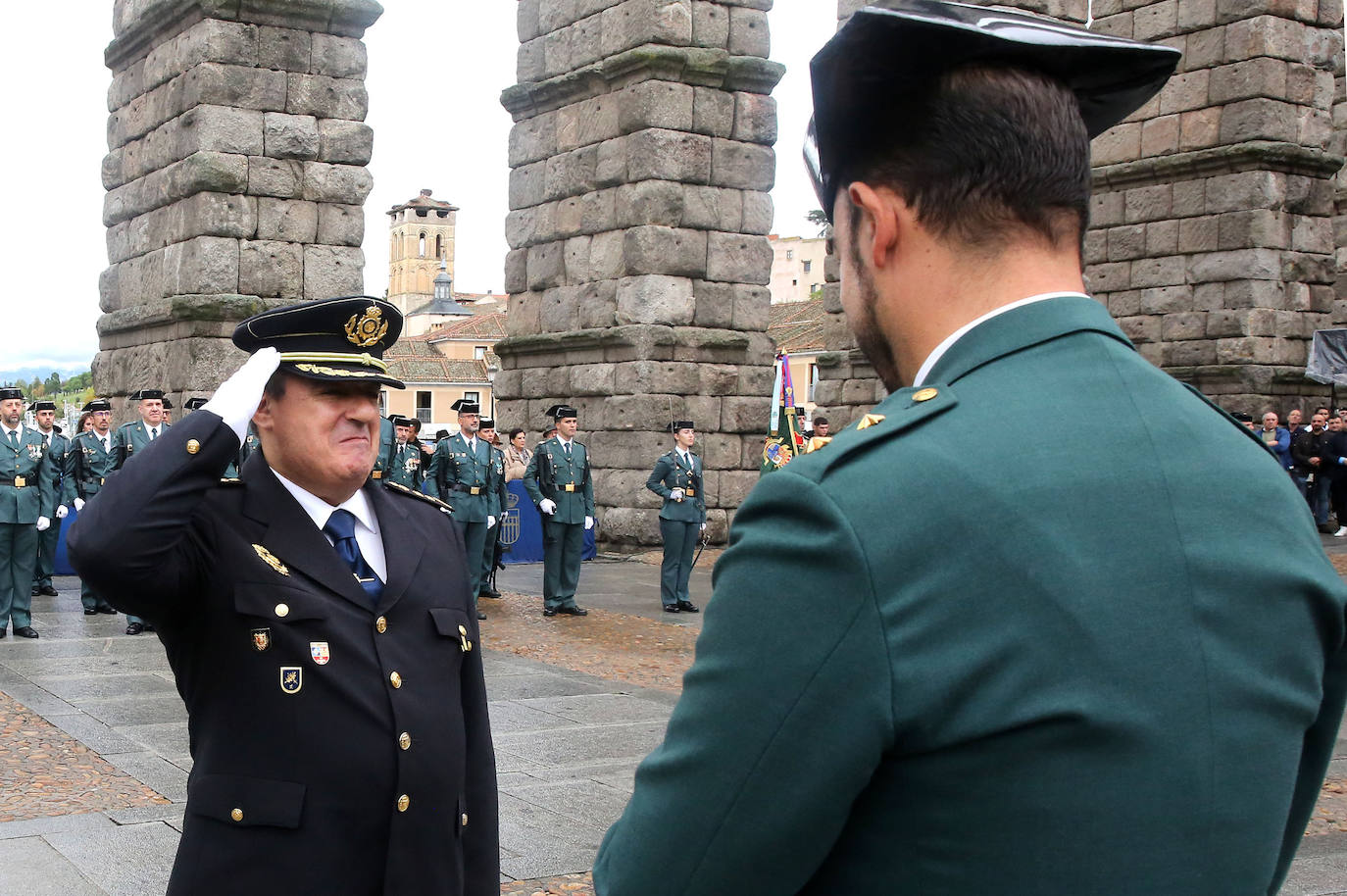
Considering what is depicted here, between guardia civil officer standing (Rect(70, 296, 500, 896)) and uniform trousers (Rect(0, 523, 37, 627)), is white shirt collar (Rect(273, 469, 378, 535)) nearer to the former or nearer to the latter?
guardia civil officer standing (Rect(70, 296, 500, 896))

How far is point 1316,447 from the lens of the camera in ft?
59.6

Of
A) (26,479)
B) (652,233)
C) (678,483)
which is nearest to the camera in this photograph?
(26,479)

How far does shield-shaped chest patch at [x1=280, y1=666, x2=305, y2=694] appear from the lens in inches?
102

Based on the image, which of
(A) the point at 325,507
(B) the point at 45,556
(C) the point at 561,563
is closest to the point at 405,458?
(C) the point at 561,563

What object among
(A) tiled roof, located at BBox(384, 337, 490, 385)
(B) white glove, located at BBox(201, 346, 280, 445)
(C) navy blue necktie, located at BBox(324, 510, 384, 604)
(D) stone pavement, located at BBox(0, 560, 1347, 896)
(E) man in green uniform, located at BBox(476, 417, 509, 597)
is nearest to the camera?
(B) white glove, located at BBox(201, 346, 280, 445)

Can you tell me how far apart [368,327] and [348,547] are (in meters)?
0.51

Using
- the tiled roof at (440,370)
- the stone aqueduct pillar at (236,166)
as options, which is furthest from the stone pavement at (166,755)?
the tiled roof at (440,370)

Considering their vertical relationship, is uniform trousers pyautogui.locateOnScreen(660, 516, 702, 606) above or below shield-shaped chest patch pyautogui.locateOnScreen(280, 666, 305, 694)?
below

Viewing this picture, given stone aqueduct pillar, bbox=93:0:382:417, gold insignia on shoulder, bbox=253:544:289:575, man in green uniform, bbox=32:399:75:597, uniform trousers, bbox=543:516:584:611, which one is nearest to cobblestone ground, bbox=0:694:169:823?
gold insignia on shoulder, bbox=253:544:289:575

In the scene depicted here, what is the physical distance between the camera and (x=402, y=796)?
2576 mm

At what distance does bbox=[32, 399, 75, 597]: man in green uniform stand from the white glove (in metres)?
10.0

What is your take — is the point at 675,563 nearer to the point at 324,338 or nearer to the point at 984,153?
the point at 324,338

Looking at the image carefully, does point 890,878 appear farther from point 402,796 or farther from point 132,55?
point 132,55

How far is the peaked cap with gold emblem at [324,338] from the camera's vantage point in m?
2.90
